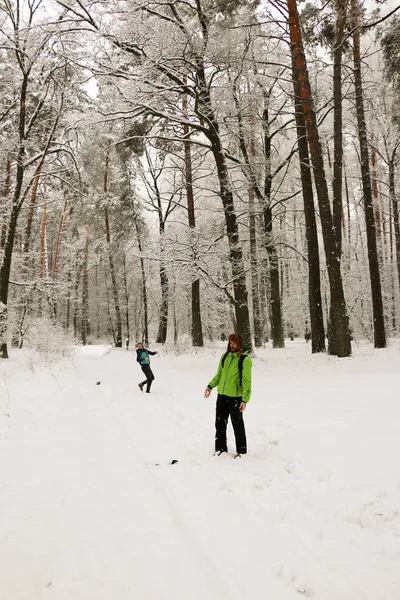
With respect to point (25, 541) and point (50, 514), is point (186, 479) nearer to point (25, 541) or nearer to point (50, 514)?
point (50, 514)

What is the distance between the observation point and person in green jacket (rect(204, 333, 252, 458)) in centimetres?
539

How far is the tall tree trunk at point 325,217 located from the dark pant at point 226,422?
7034 mm

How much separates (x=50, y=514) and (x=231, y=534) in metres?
1.69

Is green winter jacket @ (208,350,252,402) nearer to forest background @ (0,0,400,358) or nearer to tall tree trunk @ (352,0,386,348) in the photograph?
forest background @ (0,0,400,358)

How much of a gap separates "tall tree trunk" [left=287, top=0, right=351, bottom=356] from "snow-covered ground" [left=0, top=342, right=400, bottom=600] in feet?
12.3

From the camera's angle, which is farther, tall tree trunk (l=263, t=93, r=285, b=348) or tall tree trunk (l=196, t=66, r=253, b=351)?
tall tree trunk (l=263, t=93, r=285, b=348)

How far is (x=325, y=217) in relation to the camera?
11.7 meters

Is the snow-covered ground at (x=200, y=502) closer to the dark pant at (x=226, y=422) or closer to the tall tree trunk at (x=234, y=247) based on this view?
the dark pant at (x=226, y=422)

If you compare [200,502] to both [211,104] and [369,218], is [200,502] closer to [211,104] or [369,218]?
[211,104]

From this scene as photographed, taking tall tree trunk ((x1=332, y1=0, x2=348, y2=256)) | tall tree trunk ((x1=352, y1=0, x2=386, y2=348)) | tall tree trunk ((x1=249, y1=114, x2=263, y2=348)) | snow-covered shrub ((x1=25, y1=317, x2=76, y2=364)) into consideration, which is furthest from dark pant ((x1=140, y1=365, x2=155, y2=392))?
tall tree trunk ((x1=352, y1=0, x2=386, y2=348))

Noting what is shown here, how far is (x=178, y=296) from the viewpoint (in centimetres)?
2595

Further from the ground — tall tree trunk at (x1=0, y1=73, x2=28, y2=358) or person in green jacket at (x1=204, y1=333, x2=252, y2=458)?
tall tree trunk at (x1=0, y1=73, x2=28, y2=358)

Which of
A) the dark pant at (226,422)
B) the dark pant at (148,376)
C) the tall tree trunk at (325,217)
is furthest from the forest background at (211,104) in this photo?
the dark pant at (226,422)

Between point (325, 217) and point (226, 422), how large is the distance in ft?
27.9
